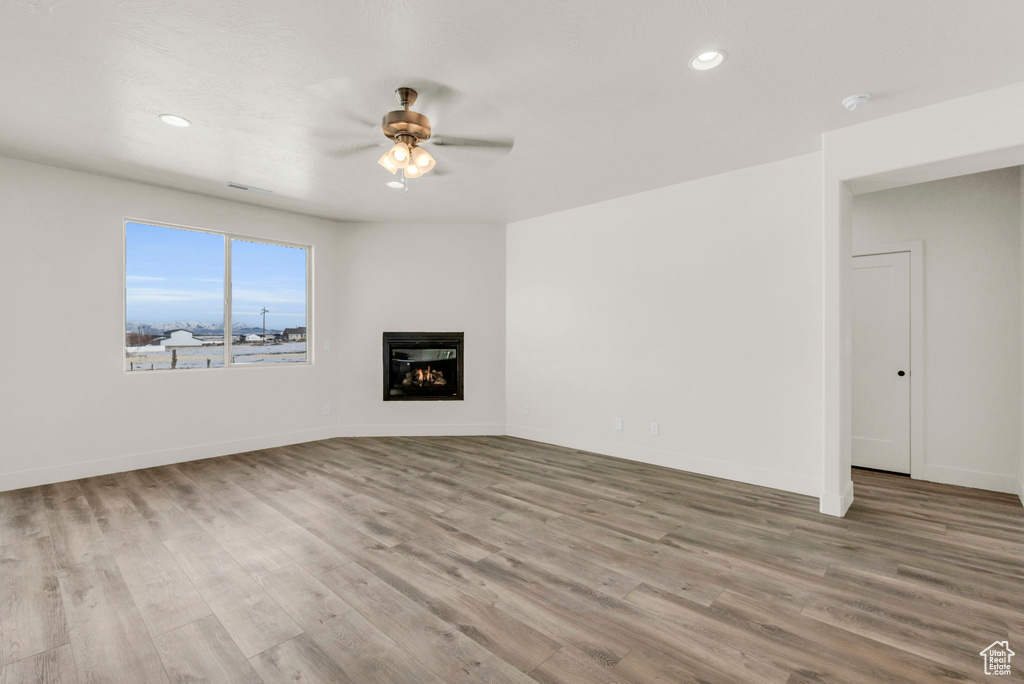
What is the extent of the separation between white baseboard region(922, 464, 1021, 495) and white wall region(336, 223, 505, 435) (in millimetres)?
4309

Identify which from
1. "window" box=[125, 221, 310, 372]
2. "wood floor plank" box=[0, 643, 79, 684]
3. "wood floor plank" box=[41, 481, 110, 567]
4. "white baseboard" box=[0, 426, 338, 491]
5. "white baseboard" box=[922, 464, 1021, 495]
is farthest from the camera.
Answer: "window" box=[125, 221, 310, 372]

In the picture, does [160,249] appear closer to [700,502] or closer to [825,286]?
[700,502]

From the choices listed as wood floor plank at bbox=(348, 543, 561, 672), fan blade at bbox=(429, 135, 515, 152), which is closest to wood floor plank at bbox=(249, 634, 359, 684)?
wood floor plank at bbox=(348, 543, 561, 672)

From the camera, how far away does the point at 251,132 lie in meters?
3.21

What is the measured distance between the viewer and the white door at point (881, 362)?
13.8 ft

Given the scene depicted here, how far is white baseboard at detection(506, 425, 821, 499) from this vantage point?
3.69 meters

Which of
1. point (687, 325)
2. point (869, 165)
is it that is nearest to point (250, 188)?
point (687, 325)

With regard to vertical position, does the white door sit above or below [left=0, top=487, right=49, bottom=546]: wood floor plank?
above

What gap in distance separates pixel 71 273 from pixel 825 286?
620cm

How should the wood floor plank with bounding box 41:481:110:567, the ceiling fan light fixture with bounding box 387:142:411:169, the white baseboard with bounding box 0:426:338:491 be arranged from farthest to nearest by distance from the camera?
the white baseboard with bounding box 0:426:338:491
the ceiling fan light fixture with bounding box 387:142:411:169
the wood floor plank with bounding box 41:481:110:567

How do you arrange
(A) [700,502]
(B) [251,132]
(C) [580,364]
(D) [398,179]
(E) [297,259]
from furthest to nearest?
(E) [297,259]
(C) [580,364]
(D) [398,179]
(A) [700,502]
(B) [251,132]

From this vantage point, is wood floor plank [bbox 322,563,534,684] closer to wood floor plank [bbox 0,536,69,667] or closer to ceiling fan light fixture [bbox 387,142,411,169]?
wood floor plank [bbox 0,536,69,667]

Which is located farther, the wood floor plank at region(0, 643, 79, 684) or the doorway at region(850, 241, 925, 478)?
the doorway at region(850, 241, 925, 478)

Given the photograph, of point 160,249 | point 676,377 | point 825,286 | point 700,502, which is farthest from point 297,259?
point 825,286
